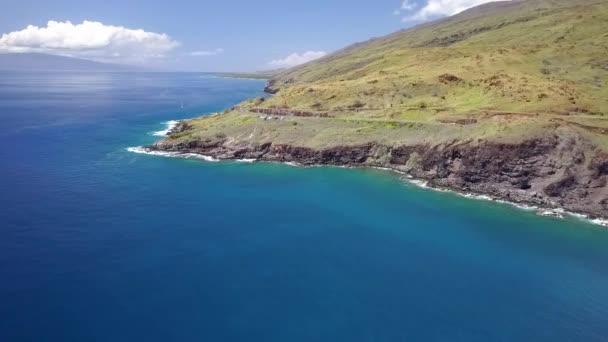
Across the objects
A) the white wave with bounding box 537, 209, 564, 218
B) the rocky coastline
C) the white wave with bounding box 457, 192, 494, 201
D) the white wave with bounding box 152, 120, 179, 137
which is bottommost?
the white wave with bounding box 537, 209, 564, 218

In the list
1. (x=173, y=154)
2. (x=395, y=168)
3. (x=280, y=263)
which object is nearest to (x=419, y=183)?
(x=395, y=168)

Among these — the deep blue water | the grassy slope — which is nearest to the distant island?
the grassy slope

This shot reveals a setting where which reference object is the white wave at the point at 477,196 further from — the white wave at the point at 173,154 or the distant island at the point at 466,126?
the white wave at the point at 173,154

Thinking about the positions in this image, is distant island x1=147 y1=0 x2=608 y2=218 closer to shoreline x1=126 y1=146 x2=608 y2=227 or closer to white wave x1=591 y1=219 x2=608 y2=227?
shoreline x1=126 y1=146 x2=608 y2=227

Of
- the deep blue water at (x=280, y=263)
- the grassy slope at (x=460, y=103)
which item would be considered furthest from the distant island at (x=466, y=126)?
the deep blue water at (x=280, y=263)

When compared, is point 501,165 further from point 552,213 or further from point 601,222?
point 601,222

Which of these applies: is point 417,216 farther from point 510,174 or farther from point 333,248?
point 510,174

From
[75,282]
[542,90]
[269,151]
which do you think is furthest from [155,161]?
[542,90]
